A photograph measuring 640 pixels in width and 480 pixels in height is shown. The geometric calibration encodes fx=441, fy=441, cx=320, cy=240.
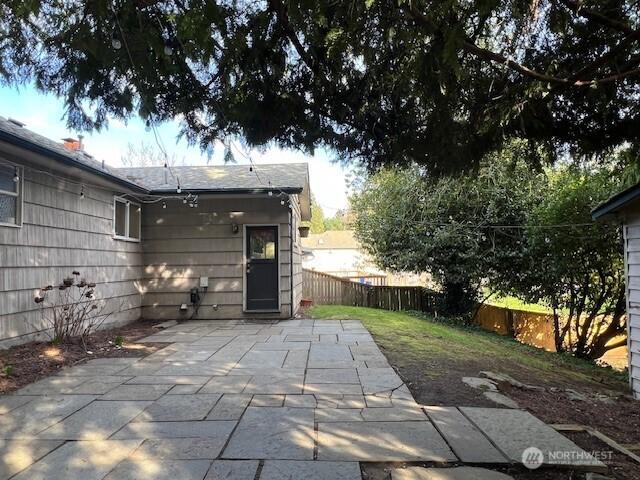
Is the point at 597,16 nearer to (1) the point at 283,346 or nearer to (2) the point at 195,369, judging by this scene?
(2) the point at 195,369

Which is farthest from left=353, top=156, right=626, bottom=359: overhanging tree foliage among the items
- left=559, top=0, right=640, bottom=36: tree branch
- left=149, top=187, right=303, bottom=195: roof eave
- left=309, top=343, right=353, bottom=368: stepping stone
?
left=559, top=0, right=640, bottom=36: tree branch

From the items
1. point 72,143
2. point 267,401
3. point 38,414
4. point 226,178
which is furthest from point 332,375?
point 72,143

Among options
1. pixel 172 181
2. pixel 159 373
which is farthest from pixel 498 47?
pixel 172 181

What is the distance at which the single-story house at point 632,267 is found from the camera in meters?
6.02

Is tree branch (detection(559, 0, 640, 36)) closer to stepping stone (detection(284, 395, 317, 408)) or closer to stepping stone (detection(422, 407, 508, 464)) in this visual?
stepping stone (detection(422, 407, 508, 464))

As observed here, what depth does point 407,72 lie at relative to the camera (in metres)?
2.88

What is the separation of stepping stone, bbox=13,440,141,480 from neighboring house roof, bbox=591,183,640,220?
6050 millimetres

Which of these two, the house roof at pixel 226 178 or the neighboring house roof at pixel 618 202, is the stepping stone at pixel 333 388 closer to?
the neighboring house roof at pixel 618 202

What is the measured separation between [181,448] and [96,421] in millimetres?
983

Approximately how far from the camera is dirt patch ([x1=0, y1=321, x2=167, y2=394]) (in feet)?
15.4

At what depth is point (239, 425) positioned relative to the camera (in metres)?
3.40

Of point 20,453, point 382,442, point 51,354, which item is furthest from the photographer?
point 51,354

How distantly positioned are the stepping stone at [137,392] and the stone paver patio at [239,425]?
0.02 m

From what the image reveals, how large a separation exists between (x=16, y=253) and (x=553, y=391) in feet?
22.6
